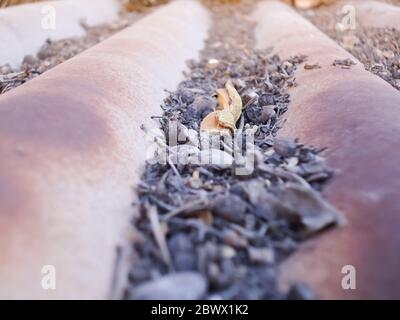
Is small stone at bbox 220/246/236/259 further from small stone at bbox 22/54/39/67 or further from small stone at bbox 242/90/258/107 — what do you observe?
small stone at bbox 22/54/39/67

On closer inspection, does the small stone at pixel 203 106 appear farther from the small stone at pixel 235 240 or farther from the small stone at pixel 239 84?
the small stone at pixel 235 240

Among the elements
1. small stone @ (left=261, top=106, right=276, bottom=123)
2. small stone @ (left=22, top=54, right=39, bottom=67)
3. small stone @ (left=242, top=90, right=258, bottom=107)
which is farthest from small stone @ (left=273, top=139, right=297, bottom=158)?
small stone @ (left=22, top=54, right=39, bottom=67)

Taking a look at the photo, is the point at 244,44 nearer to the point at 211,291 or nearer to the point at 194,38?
the point at 194,38

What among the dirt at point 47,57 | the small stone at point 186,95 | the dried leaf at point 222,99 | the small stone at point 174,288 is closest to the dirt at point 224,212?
the small stone at point 174,288

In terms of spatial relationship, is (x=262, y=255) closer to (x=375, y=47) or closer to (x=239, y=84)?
(x=239, y=84)

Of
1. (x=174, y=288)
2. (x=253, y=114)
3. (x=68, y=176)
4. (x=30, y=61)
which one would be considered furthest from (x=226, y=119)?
(x=30, y=61)
